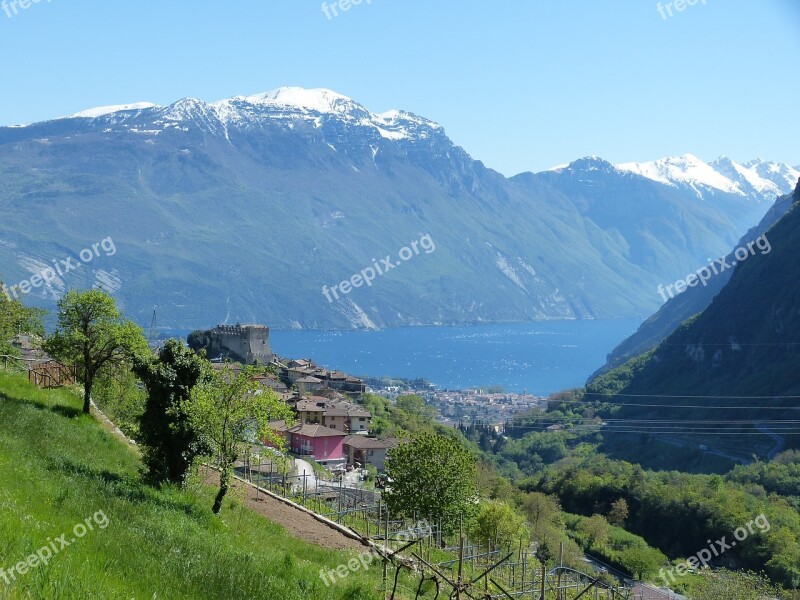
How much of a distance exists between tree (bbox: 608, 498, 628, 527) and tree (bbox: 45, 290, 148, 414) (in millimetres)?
43839

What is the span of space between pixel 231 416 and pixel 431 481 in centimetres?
1073

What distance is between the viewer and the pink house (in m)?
60.4

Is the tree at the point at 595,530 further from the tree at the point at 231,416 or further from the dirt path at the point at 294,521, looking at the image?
the tree at the point at 231,416

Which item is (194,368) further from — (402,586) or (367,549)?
(402,586)

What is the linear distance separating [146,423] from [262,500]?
16.6 ft

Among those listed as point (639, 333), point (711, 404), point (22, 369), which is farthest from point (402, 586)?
point (639, 333)

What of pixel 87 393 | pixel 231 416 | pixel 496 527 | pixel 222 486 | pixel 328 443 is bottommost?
pixel 496 527

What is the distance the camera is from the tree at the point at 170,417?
19922 mm

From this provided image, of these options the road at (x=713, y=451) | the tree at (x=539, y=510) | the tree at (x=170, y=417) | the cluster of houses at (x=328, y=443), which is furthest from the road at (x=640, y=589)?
the road at (x=713, y=451)

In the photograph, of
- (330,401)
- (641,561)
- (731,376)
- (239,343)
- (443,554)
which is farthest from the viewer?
(239,343)

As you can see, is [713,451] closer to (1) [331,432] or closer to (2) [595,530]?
(2) [595,530]

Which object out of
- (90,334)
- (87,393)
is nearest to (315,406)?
(87,393)

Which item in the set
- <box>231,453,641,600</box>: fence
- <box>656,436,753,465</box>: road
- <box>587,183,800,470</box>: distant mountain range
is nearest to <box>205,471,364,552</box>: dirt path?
<box>231,453,641,600</box>: fence

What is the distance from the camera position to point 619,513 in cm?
6022
